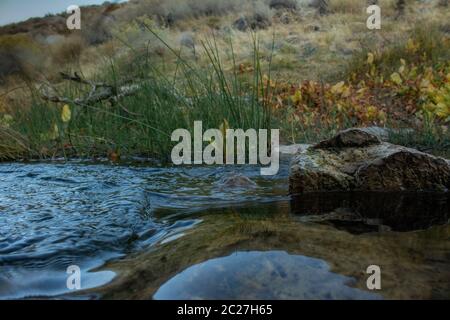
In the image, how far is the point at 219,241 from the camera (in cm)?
175

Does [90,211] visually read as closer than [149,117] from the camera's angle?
Yes

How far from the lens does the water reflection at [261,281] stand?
1282 millimetres

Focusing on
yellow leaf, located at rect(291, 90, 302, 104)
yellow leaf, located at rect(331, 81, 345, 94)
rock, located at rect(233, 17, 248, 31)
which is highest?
rock, located at rect(233, 17, 248, 31)

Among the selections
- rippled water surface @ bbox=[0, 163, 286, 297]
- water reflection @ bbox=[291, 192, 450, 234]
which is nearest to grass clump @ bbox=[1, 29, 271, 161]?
rippled water surface @ bbox=[0, 163, 286, 297]

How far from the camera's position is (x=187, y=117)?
14.3ft

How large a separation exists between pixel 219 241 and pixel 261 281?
16.4 inches

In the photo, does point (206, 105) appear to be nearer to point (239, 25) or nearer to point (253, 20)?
point (253, 20)

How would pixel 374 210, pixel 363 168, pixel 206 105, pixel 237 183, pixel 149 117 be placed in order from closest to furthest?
pixel 374 210 < pixel 363 168 < pixel 237 183 < pixel 206 105 < pixel 149 117

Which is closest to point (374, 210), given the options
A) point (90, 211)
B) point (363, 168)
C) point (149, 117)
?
point (363, 168)

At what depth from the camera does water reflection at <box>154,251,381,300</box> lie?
1282mm

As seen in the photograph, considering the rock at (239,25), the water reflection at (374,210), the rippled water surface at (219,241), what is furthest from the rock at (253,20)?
the water reflection at (374,210)

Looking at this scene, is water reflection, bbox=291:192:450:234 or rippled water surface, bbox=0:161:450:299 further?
water reflection, bbox=291:192:450:234

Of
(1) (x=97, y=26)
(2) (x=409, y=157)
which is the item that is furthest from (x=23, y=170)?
(1) (x=97, y=26)

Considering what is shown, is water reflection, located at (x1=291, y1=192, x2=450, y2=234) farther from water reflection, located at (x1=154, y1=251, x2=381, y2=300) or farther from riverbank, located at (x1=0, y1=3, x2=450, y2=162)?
riverbank, located at (x1=0, y1=3, x2=450, y2=162)
